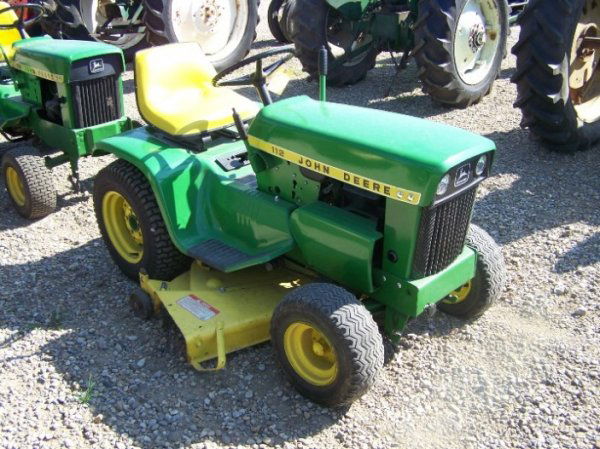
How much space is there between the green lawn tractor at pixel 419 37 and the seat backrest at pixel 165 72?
107 inches

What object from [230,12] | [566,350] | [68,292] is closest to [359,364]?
[566,350]

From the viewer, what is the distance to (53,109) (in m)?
4.98

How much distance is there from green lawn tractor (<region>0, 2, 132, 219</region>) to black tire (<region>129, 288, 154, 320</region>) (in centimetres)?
146

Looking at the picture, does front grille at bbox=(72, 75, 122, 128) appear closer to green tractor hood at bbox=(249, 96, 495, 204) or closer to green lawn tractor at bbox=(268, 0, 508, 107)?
green tractor hood at bbox=(249, 96, 495, 204)

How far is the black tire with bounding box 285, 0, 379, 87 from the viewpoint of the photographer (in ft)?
22.6

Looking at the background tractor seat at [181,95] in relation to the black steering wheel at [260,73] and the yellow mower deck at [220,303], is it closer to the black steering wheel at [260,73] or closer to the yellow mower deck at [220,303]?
the black steering wheel at [260,73]

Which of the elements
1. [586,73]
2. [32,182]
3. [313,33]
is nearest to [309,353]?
[32,182]

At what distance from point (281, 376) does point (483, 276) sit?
3.47 feet

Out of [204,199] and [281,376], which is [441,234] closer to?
[281,376]

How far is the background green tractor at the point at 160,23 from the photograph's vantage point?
23.9ft

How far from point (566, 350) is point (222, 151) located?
1.96 m

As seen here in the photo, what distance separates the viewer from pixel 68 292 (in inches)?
148

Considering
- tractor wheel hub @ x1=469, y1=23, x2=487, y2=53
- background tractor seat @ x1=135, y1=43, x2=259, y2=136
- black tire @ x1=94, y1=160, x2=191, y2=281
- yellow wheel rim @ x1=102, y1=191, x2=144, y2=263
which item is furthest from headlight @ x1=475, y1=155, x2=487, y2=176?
tractor wheel hub @ x1=469, y1=23, x2=487, y2=53

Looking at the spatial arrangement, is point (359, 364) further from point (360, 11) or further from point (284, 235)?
point (360, 11)
